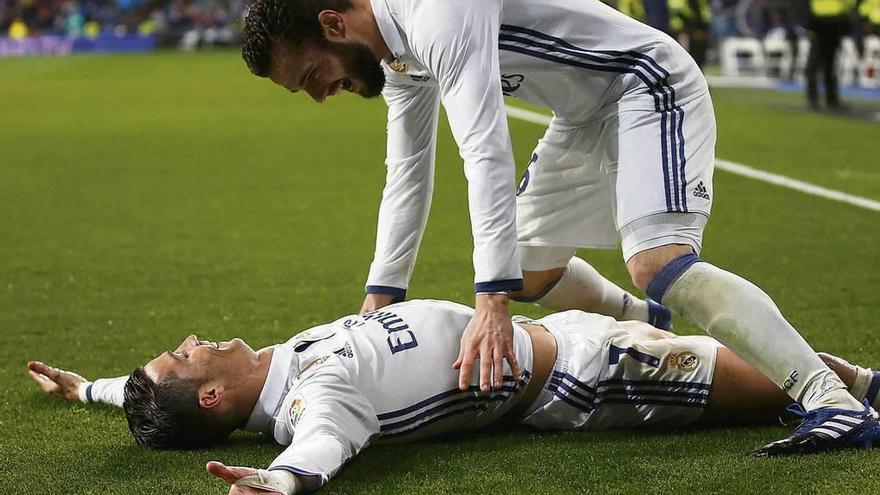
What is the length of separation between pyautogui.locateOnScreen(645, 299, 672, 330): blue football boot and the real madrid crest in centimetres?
150

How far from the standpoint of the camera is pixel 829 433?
10.9ft

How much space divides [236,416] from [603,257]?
347cm

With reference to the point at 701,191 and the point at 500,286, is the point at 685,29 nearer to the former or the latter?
the point at 701,191

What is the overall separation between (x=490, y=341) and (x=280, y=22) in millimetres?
965

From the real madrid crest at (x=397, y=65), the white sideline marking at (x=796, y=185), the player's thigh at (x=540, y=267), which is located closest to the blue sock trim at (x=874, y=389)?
the player's thigh at (x=540, y=267)

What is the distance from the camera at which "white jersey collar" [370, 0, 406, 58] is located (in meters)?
3.46

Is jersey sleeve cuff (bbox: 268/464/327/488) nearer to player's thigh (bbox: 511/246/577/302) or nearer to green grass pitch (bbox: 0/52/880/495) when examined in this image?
green grass pitch (bbox: 0/52/880/495)

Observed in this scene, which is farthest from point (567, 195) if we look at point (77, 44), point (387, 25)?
point (77, 44)

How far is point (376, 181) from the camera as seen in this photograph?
32.2 feet

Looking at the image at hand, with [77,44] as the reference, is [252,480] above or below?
above

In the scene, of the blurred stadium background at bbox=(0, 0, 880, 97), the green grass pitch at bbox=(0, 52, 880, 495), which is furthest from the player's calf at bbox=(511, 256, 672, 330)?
the blurred stadium background at bbox=(0, 0, 880, 97)

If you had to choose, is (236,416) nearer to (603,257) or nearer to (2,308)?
(2,308)

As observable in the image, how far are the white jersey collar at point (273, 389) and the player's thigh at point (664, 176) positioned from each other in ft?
3.13

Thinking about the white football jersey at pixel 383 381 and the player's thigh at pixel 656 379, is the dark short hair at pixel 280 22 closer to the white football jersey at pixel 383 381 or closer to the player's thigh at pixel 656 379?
the white football jersey at pixel 383 381
